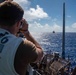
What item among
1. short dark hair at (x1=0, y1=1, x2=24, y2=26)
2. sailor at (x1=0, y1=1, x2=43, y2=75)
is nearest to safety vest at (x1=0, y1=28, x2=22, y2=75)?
sailor at (x1=0, y1=1, x2=43, y2=75)

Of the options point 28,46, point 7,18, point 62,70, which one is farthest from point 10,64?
point 62,70

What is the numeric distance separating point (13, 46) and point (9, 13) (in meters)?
0.30

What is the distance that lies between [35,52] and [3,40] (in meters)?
0.31

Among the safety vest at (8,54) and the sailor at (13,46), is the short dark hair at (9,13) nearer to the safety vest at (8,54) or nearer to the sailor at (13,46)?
the sailor at (13,46)

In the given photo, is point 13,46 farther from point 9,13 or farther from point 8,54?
point 9,13

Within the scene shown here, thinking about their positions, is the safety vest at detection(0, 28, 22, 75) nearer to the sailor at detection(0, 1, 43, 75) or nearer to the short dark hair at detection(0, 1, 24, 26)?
the sailor at detection(0, 1, 43, 75)

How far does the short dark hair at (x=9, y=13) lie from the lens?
235 cm

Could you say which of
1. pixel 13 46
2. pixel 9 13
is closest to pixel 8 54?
pixel 13 46

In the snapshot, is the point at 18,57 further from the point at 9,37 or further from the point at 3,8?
the point at 3,8

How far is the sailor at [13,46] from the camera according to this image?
2289 millimetres

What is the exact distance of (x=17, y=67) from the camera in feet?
7.64

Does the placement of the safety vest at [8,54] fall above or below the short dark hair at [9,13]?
below

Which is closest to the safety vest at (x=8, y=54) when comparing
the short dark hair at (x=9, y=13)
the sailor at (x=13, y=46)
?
the sailor at (x=13, y=46)

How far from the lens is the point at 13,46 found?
2316 mm
